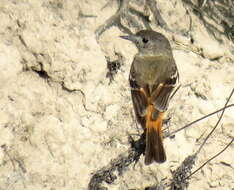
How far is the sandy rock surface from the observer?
437cm

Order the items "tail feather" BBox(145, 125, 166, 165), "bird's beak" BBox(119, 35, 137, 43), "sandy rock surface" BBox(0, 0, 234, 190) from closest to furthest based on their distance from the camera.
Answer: "sandy rock surface" BBox(0, 0, 234, 190) < "tail feather" BBox(145, 125, 166, 165) < "bird's beak" BBox(119, 35, 137, 43)

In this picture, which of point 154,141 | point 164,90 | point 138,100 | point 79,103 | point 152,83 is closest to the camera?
point 79,103

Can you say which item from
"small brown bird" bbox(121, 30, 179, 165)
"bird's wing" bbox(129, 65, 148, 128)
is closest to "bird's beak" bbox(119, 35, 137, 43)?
"small brown bird" bbox(121, 30, 179, 165)

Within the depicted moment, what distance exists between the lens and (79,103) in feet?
14.9

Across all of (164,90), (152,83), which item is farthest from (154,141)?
(152,83)

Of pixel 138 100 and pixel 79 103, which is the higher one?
pixel 79 103

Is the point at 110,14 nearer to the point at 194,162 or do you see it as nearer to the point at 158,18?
the point at 158,18

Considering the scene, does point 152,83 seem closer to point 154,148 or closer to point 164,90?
point 164,90

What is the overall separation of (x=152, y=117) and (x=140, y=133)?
0.20 m

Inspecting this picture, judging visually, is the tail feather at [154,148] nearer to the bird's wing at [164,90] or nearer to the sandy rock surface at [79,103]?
the sandy rock surface at [79,103]

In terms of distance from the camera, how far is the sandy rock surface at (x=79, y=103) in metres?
4.37

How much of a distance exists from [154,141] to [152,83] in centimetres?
92

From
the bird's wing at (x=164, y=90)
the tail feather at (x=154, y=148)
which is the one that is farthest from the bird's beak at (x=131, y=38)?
the tail feather at (x=154, y=148)

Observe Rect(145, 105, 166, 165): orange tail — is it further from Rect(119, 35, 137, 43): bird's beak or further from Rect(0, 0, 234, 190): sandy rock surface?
Rect(119, 35, 137, 43): bird's beak
